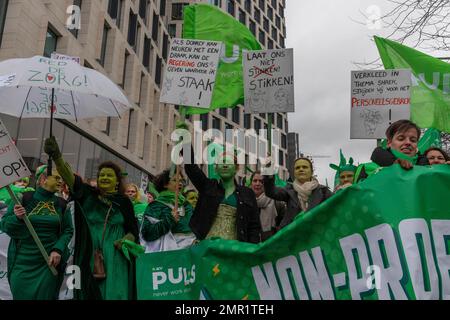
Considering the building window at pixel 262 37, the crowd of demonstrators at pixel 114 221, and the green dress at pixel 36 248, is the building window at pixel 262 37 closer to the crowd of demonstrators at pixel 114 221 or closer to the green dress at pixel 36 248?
the crowd of demonstrators at pixel 114 221

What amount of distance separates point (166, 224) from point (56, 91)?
1.96 m

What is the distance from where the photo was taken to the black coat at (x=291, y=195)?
3.73 metres

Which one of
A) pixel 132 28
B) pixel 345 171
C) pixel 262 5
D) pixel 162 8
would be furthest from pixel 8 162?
pixel 262 5

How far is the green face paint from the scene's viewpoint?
373 centimetres

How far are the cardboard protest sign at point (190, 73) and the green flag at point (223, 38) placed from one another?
127cm

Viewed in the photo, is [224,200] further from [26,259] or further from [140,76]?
[140,76]

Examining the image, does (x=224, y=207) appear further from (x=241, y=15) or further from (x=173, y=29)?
(x=241, y=15)

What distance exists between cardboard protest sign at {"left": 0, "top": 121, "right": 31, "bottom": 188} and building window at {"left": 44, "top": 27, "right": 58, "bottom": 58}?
1148 cm

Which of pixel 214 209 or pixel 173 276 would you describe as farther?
pixel 214 209

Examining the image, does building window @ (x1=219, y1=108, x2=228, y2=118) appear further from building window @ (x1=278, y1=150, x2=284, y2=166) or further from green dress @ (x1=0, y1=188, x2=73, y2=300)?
green dress @ (x1=0, y1=188, x2=73, y2=300)

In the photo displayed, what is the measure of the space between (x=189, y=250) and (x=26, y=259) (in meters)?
1.77

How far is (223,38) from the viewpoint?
6.51 metres

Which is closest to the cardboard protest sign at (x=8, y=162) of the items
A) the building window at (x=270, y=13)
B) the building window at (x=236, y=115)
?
the building window at (x=236, y=115)
